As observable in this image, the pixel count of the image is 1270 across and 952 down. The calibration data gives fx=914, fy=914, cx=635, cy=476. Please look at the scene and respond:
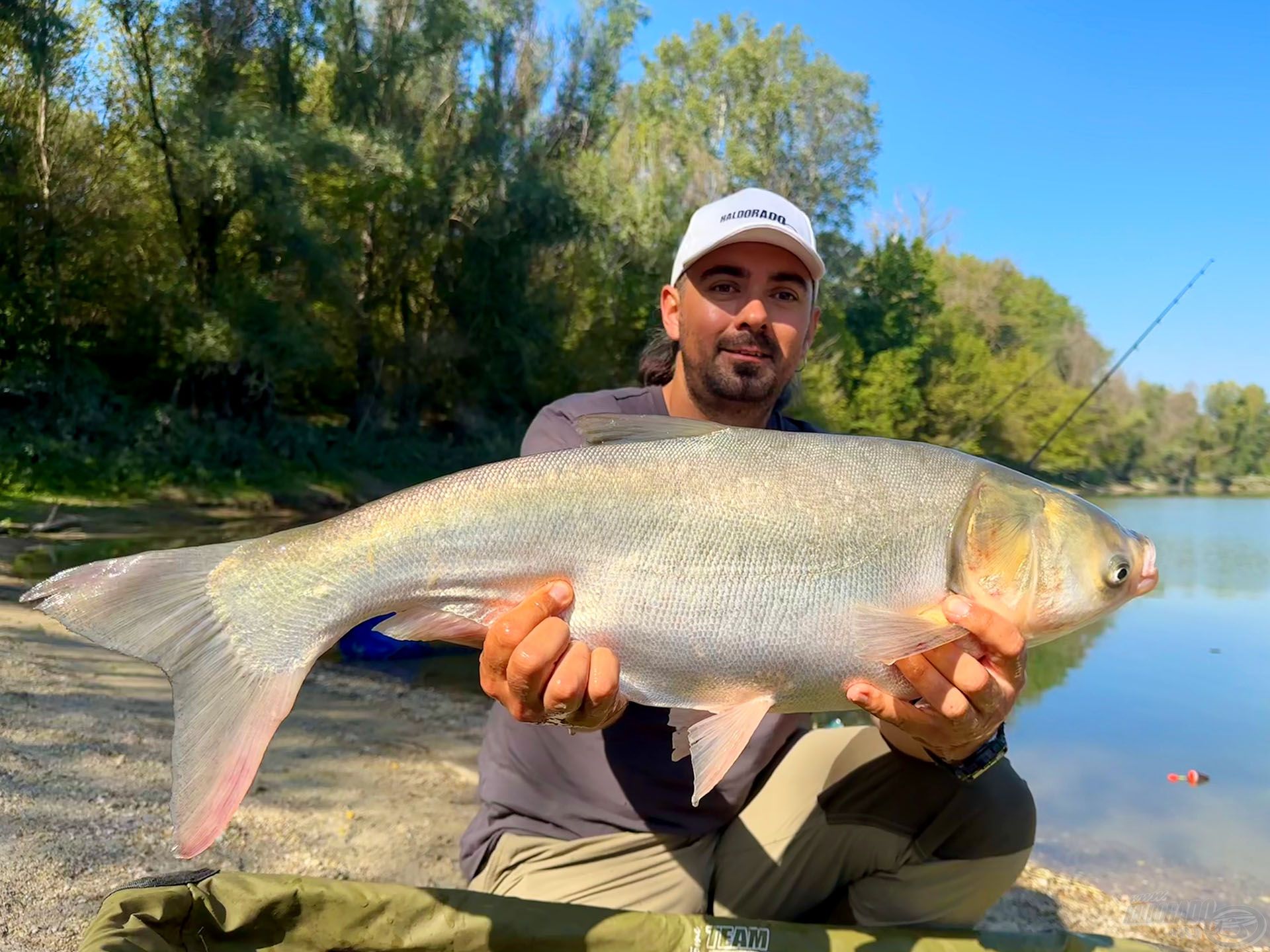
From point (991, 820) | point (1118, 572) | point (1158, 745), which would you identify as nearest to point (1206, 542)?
point (1158, 745)

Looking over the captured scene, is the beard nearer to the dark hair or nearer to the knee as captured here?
the dark hair

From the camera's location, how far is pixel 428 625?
1865 mm

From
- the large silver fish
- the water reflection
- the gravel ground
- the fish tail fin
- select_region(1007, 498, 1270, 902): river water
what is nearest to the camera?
the fish tail fin

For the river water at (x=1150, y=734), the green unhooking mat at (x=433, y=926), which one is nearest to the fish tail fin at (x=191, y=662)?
the green unhooking mat at (x=433, y=926)

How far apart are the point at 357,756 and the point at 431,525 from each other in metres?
3.41

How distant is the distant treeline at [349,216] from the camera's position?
14.4 metres

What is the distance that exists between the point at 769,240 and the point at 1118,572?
4.45 ft

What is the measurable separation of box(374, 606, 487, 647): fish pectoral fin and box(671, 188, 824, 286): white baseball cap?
143 centimetres

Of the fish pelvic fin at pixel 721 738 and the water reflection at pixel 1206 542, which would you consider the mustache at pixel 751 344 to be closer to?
the fish pelvic fin at pixel 721 738

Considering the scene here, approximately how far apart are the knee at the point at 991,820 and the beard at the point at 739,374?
48.1 inches

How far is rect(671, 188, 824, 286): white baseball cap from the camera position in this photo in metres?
2.70

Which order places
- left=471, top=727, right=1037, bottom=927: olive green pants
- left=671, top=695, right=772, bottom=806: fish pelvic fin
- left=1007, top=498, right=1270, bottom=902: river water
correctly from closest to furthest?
left=671, top=695, right=772, bottom=806: fish pelvic fin → left=471, top=727, right=1037, bottom=927: olive green pants → left=1007, top=498, right=1270, bottom=902: river water

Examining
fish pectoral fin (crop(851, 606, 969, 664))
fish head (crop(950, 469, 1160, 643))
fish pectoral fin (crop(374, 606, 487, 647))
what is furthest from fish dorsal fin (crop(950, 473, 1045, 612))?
fish pectoral fin (crop(374, 606, 487, 647))

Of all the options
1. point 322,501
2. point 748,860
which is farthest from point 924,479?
point 322,501
